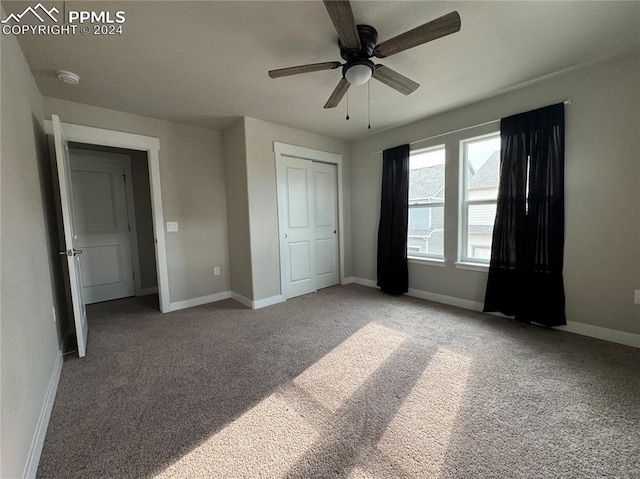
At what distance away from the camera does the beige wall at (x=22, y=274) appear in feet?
3.78

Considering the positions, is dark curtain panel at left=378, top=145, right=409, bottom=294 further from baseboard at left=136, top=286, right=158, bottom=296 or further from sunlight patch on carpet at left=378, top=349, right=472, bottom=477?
baseboard at left=136, top=286, right=158, bottom=296

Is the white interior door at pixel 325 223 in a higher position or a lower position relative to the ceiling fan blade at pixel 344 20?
lower

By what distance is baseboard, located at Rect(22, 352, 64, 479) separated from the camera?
1.22 metres

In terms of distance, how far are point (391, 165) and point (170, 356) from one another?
11.6 ft

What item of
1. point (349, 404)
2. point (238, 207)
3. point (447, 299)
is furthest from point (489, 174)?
point (238, 207)

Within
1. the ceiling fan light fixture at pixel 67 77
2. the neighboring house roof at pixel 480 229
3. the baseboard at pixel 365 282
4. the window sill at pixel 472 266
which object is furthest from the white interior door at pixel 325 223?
the ceiling fan light fixture at pixel 67 77

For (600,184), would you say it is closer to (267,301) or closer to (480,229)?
(480,229)

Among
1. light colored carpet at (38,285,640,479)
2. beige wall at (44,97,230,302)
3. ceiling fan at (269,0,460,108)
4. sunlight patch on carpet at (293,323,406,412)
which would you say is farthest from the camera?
beige wall at (44,97,230,302)

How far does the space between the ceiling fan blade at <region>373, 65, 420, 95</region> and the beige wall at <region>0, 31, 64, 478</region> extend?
2.26 meters

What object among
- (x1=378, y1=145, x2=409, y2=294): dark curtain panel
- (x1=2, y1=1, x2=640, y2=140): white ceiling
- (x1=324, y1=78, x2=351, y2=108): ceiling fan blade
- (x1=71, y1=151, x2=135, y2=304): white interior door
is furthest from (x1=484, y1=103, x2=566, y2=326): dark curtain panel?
(x1=71, y1=151, x2=135, y2=304): white interior door

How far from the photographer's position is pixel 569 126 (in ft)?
8.05

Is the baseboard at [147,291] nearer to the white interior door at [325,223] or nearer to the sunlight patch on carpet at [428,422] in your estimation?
the white interior door at [325,223]

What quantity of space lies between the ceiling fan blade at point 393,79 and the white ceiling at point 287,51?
0.22 m

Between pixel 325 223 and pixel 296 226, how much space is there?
0.60m
